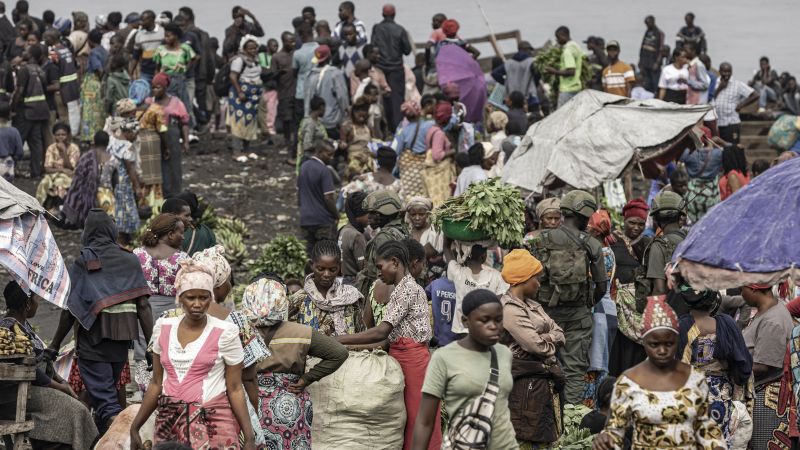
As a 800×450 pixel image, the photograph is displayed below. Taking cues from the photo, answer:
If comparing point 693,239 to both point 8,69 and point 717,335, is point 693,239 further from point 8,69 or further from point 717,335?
point 8,69

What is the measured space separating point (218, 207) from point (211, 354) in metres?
10.8

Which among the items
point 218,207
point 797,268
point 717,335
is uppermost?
point 797,268

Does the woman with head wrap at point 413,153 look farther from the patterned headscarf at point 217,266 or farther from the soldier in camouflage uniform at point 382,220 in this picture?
the patterned headscarf at point 217,266

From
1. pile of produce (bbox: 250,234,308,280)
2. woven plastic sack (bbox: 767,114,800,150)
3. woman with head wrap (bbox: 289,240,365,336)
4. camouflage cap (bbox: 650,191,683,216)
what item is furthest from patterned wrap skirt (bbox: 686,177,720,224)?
woman with head wrap (bbox: 289,240,365,336)

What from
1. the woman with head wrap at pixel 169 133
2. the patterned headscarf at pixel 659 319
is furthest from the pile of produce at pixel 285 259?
the patterned headscarf at pixel 659 319

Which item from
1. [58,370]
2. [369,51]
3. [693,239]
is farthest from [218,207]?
Answer: [693,239]

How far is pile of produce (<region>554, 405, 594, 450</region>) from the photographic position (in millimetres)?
8312

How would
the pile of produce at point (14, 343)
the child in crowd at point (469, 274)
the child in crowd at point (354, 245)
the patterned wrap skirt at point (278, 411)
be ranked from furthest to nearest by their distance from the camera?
the child in crowd at point (354, 245), the child in crowd at point (469, 274), the pile of produce at point (14, 343), the patterned wrap skirt at point (278, 411)

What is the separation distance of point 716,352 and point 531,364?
3.54ft

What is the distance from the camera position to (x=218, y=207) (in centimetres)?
1736

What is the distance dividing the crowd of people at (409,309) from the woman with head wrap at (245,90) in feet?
3.85

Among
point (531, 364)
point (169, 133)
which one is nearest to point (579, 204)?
point (531, 364)

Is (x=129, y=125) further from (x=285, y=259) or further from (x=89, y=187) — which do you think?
(x=285, y=259)

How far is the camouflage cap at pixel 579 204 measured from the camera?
31.6 ft
